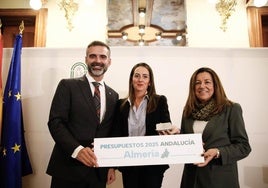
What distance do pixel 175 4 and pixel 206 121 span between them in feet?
9.47

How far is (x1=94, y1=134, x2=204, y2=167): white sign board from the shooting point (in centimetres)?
156

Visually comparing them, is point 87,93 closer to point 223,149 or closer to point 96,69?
point 96,69

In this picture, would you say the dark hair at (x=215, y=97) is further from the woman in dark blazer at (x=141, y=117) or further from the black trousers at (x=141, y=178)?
the black trousers at (x=141, y=178)

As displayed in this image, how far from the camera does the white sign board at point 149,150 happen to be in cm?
156

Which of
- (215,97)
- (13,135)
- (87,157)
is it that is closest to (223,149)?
(215,97)

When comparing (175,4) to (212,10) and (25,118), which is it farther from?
(25,118)

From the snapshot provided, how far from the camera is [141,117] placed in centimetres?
183

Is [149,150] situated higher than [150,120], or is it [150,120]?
[150,120]

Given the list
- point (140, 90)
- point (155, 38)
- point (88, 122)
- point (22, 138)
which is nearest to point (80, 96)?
point (88, 122)

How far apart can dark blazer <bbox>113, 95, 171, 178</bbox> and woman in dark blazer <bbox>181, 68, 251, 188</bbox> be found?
0.53 ft

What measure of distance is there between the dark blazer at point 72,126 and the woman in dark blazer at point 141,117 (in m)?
0.14

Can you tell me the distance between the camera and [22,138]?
8.14 ft

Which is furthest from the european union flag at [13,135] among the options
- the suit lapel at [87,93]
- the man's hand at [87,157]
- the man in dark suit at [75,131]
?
the man's hand at [87,157]

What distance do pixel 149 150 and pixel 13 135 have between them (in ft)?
4.68
